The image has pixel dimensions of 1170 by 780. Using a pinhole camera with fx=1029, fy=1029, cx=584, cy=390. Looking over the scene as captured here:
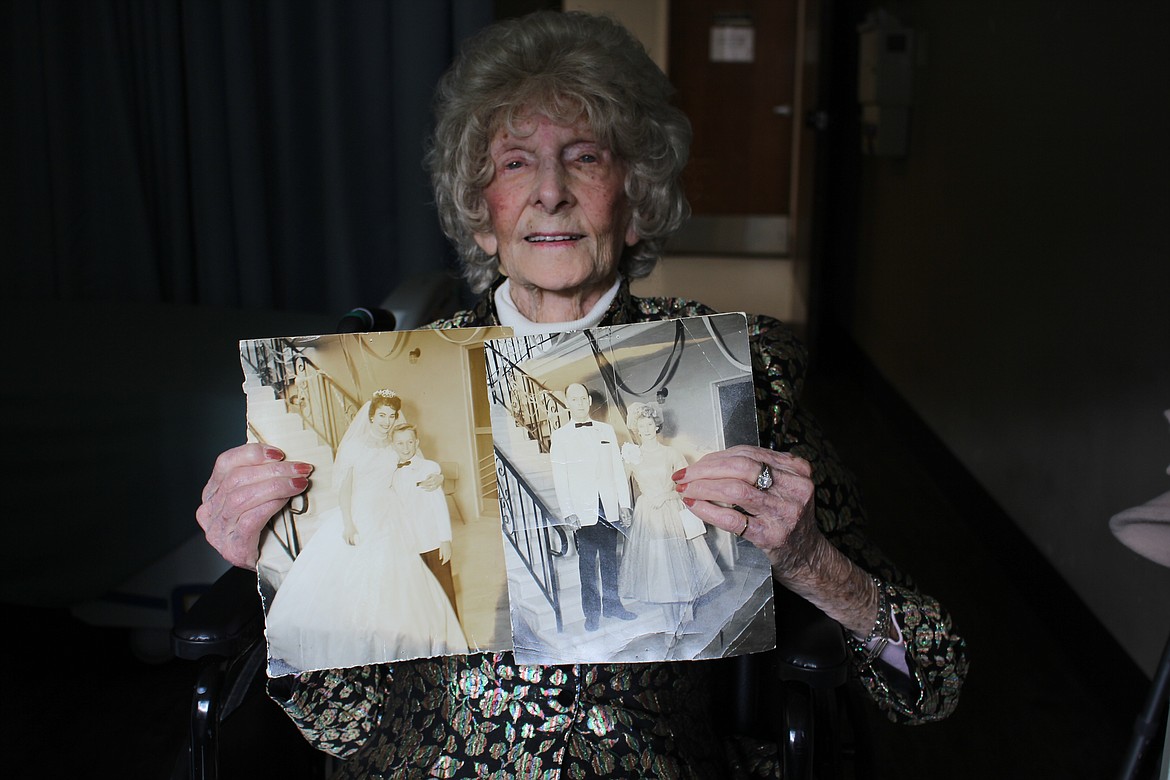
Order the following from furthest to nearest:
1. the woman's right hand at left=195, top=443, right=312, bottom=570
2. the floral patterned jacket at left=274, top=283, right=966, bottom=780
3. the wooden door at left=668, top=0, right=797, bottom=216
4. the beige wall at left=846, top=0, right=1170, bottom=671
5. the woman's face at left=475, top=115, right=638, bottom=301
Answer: the wooden door at left=668, top=0, right=797, bottom=216 < the beige wall at left=846, top=0, right=1170, bottom=671 < the woman's face at left=475, top=115, right=638, bottom=301 < the floral patterned jacket at left=274, top=283, right=966, bottom=780 < the woman's right hand at left=195, top=443, right=312, bottom=570

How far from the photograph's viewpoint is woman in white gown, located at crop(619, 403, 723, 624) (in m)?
0.99

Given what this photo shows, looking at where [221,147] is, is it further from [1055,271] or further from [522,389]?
[1055,271]

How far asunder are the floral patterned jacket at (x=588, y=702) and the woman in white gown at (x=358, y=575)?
209 millimetres

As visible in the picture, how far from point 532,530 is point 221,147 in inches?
71.8

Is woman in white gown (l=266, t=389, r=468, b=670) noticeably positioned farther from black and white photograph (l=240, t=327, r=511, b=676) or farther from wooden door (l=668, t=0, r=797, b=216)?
wooden door (l=668, t=0, r=797, b=216)

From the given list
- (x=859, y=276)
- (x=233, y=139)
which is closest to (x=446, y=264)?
(x=233, y=139)

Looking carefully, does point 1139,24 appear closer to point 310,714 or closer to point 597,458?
point 597,458

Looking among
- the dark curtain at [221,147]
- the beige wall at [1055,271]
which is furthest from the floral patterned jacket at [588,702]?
the dark curtain at [221,147]

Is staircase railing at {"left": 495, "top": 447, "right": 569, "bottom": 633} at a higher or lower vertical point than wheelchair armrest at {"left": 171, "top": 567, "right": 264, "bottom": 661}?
higher

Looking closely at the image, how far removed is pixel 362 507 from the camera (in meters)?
0.99

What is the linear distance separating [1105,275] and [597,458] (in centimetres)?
183

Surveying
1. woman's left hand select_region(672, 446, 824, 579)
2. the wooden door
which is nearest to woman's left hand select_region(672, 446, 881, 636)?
woman's left hand select_region(672, 446, 824, 579)

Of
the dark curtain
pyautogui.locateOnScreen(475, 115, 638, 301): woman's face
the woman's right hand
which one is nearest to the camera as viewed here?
the woman's right hand

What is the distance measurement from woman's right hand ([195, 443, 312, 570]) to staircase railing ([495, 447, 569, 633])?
189 millimetres
